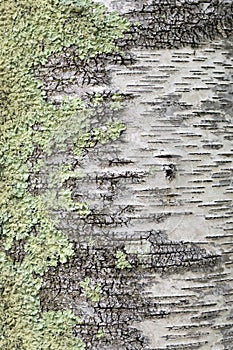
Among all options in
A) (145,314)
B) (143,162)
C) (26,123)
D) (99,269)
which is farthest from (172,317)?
(26,123)

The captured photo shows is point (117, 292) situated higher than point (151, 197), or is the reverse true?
point (151, 197)

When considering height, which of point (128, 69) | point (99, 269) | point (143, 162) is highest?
point (128, 69)

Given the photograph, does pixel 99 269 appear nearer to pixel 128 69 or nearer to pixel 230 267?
pixel 230 267

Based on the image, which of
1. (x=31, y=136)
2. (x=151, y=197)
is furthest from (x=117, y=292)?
(x=31, y=136)

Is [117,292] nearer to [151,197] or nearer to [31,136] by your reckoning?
[151,197]
